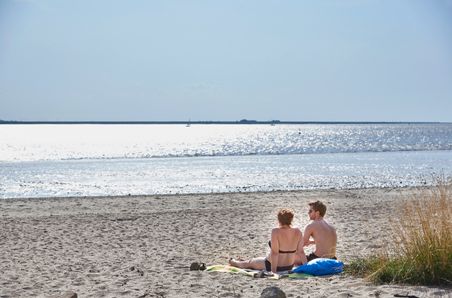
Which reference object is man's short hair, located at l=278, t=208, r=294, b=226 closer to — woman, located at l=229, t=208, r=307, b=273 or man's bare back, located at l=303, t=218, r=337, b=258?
woman, located at l=229, t=208, r=307, b=273

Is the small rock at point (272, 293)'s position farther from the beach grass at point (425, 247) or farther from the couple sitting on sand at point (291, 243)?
the couple sitting on sand at point (291, 243)

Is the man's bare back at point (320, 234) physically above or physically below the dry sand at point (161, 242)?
above

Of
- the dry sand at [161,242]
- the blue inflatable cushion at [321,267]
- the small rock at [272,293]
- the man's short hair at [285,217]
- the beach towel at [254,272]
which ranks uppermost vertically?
the man's short hair at [285,217]

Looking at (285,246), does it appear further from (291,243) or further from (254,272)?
(254,272)

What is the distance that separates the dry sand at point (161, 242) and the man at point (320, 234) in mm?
852

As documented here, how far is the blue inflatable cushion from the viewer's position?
7730mm

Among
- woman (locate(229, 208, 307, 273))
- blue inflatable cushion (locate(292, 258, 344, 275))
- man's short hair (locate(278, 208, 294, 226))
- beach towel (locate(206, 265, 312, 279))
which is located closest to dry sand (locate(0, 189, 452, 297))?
beach towel (locate(206, 265, 312, 279))

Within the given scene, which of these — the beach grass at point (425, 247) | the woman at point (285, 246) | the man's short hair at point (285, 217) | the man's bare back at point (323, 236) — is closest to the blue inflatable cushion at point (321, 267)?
the woman at point (285, 246)

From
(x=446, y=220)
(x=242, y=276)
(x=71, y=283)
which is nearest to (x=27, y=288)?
(x=71, y=283)

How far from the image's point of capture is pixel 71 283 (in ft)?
25.6

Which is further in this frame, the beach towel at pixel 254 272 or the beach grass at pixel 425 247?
the beach towel at pixel 254 272

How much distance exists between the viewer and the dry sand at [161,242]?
722 cm

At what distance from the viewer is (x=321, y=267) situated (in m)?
7.75

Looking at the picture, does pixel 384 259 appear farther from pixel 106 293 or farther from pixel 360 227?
pixel 360 227
